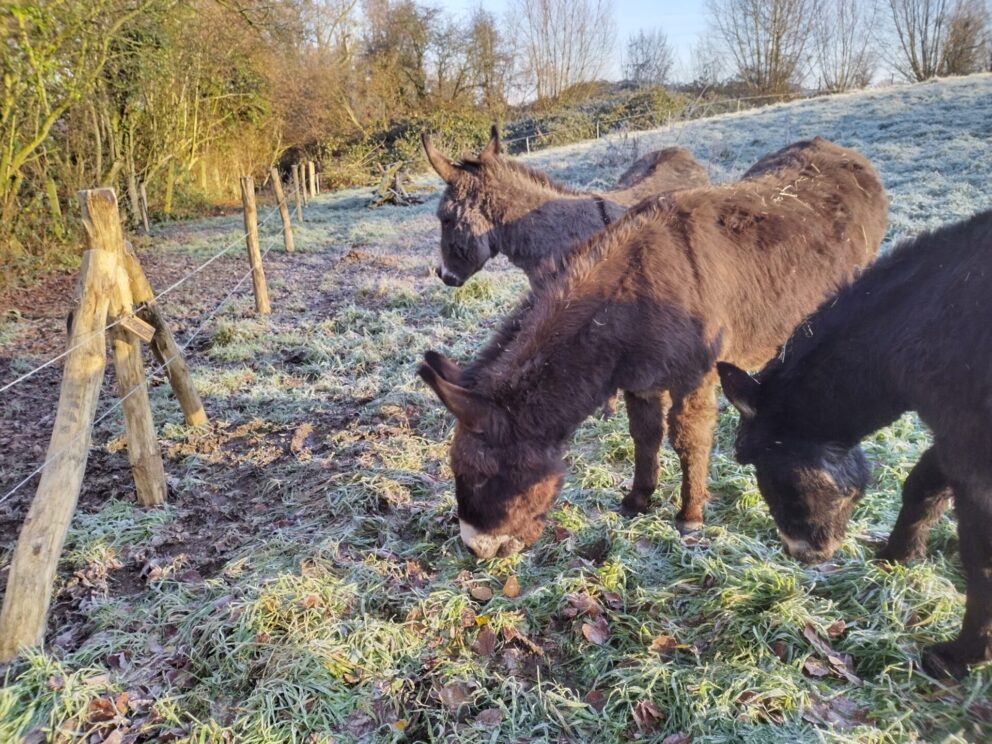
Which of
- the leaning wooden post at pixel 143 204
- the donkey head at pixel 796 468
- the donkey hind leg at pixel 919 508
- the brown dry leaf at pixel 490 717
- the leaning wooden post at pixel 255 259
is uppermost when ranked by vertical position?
the leaning wooden post at pixel 143 204

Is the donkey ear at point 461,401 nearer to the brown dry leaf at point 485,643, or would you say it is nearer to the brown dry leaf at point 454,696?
the brown dry leaf at point 485,643

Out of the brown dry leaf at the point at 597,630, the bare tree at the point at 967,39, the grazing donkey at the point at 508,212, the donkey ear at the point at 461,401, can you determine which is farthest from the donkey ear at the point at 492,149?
the bare tree at the point at 967,39

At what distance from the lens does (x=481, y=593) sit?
310 centimetres

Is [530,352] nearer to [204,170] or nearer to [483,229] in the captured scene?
[483,229]

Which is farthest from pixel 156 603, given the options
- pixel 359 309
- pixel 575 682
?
pixel 359 309

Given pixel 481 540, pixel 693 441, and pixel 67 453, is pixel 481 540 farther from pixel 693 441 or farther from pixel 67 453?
pixel 67 453

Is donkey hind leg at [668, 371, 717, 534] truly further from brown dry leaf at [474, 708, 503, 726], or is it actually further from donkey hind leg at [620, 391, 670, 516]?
brown dry leaf at [474, 708, 503, 726]

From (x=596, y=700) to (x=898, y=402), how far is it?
190 centimetres

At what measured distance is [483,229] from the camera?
5.04 metres

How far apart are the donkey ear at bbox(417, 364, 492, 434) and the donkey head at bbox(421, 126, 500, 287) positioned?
278 cm

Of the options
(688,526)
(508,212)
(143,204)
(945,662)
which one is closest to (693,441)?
(688,526)

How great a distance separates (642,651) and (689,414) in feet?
4.36

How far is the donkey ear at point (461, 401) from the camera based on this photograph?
93.0 inches

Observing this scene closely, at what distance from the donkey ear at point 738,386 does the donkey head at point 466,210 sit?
286 centimetres
